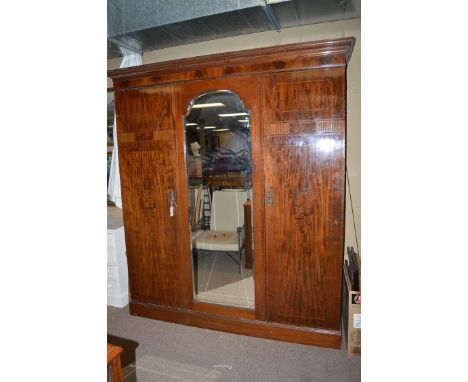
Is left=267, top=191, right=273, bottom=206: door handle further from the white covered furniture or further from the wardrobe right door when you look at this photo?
the white covered furniture

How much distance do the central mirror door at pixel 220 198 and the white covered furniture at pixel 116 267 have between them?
850 mm

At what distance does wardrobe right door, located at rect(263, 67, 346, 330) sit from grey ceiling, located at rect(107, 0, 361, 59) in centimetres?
50

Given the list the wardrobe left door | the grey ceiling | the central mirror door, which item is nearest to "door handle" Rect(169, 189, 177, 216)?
the wardrobe left door

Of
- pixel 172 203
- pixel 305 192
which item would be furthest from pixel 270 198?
pixel 172 203

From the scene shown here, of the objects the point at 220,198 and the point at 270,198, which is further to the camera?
the point at 220,198

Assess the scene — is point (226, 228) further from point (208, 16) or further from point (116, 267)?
point (208, 16)

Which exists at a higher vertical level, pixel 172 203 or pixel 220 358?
pixel 172 203

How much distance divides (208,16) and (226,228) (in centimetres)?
152

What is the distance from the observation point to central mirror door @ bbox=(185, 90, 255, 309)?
2033mm

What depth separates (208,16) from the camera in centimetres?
194
